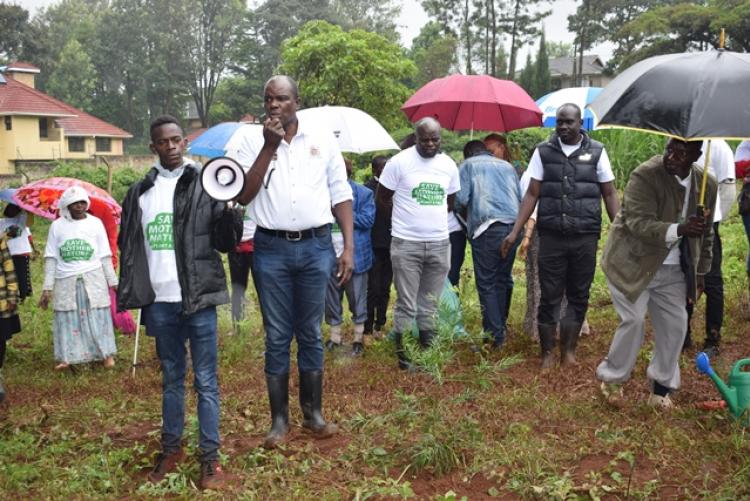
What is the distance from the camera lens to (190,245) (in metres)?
4.11

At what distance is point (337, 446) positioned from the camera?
4.62 m

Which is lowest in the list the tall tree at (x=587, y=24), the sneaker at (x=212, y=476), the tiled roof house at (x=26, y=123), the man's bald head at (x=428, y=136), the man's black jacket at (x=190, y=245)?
the sneaker at (x=212, y=476)

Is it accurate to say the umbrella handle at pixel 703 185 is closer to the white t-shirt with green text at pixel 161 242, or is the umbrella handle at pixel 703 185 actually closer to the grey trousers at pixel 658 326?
the grey trousers at pixel 658 326

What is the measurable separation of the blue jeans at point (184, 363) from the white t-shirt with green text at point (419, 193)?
2.36 m

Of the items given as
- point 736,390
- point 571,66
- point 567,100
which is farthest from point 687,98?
point 571,66

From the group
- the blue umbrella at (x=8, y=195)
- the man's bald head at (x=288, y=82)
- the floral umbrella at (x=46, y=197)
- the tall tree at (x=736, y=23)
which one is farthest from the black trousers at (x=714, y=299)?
the tall tree at (x=736, y=23)

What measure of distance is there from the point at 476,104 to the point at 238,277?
3098 mm

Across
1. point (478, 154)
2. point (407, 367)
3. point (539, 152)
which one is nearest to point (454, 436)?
point (407, 367)

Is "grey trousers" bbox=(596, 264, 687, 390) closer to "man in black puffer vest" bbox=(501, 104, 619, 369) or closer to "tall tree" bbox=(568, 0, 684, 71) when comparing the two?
"man in black puffer vest" bbox=(501, 104, 619, 369)

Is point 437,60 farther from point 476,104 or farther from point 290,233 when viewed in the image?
point 290,233

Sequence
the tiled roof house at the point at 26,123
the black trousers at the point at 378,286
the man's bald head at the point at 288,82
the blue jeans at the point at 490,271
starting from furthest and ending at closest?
the tiled roof house at the point at 26,123, the black trousers at the point at 378,286, the blue jeans at the point at 490,271, the man's bald head at the point at 288,82

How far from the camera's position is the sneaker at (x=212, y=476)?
13.4ft

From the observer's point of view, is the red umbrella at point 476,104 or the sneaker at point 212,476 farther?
the red umbrella at point 476,104

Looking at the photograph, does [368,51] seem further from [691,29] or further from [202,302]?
[202,302]
